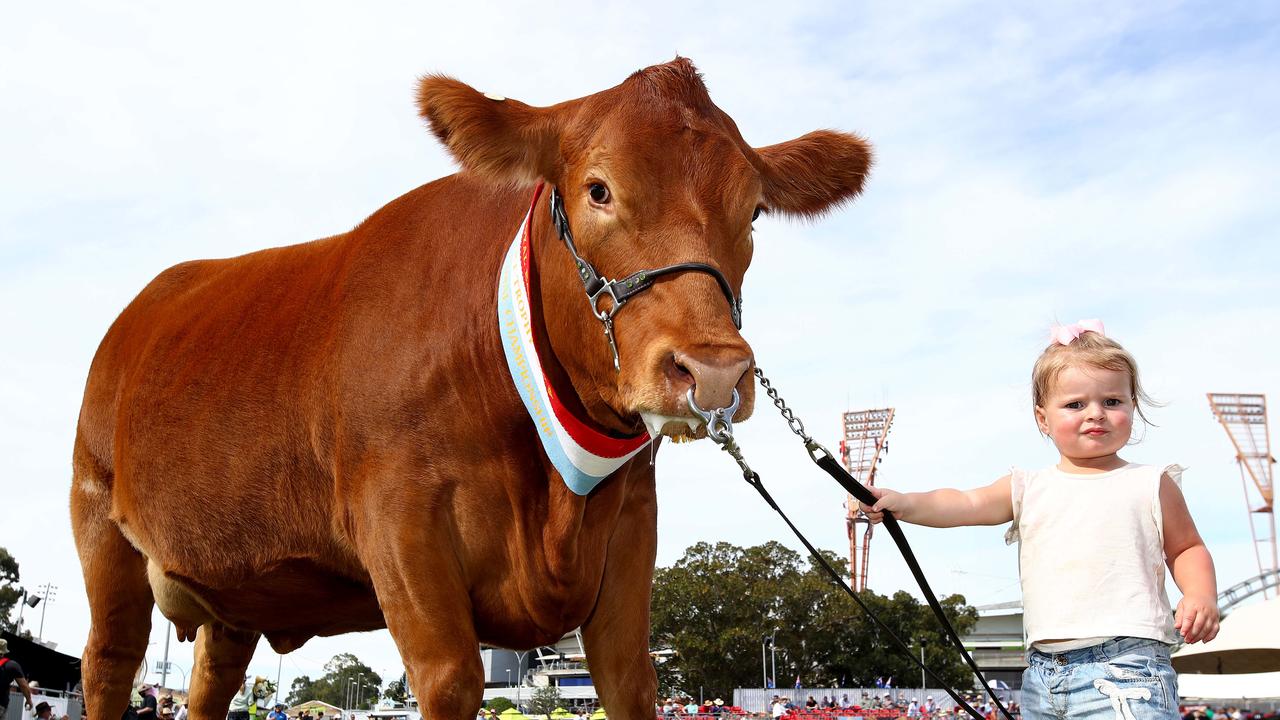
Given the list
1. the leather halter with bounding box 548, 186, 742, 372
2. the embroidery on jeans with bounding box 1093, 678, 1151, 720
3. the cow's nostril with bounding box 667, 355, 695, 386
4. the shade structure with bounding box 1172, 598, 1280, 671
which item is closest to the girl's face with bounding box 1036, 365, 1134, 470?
the embroidery on jeans with bounding box 1093, 678, 1151, 720

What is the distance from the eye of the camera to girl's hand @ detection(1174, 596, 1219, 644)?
2.67 metres

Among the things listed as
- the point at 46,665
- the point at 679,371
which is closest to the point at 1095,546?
the point at 679,371

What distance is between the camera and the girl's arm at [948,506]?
10.3 feet

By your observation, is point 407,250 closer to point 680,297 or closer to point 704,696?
point 680,297

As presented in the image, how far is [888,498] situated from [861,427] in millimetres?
108451

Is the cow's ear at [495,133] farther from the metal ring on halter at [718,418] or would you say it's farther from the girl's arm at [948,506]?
the girl's arm at [948,506]

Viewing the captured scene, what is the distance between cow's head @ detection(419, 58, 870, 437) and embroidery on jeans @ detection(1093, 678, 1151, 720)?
3.93 ft

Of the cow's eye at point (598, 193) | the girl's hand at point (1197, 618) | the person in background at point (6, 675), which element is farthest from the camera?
the person in background at point (6, 675)

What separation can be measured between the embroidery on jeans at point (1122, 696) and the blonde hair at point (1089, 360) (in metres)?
0.78

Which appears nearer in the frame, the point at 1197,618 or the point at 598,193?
the point at 1197,618

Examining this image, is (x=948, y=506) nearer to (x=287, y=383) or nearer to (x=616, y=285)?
(x=616, y=285)

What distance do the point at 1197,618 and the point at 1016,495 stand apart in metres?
0.66

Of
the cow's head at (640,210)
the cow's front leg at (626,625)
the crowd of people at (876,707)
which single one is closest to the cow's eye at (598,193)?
the cow's head at (640,210)

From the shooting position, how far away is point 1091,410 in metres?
2.99
